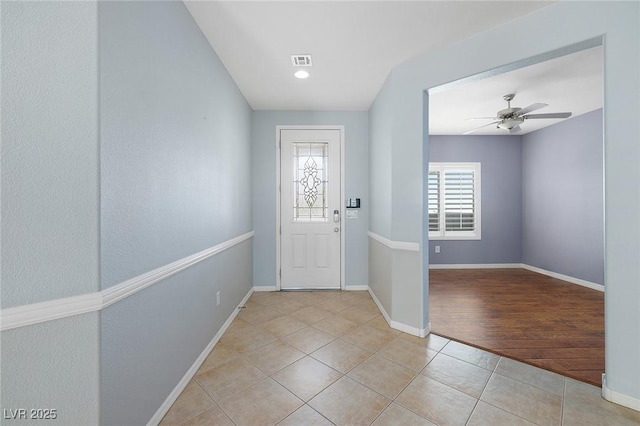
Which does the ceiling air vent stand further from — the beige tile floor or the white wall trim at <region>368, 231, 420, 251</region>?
the beige tile floor

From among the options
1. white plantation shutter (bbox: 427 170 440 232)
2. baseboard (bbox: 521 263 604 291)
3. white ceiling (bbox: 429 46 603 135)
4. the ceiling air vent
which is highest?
white ceiling (bbox: 429 46 603 135)

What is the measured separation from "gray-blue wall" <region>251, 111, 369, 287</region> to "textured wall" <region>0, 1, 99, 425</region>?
8.60 feet

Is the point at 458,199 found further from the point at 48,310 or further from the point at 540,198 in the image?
the point at 48,310

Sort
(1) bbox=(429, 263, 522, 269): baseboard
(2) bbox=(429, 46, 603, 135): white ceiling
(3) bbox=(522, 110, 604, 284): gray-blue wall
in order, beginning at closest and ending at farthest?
1. (2) bbox=(429, 46, 603, 135): white ceiling
2. (3) bbox=(522, 110, 604, 284): gray-blue wall
3. (1) bbox=(429, 263, 522, 269): baseboard

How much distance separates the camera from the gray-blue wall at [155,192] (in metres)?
1.10

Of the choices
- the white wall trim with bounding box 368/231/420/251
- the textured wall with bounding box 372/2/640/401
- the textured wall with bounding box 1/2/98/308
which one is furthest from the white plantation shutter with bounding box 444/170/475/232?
the textured wall with bounding box 1/2/98/308

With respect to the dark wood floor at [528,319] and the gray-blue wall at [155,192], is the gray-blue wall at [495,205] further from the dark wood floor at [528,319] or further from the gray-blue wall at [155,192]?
the gray-blue wall at [155,192]

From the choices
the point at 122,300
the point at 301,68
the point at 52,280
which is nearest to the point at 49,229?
the point at 52,280

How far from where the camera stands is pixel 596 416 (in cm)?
147

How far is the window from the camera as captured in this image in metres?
5.05

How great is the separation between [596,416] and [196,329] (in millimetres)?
2600

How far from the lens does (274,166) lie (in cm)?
365

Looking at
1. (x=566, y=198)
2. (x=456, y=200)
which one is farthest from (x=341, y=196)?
(x=566, y=198)

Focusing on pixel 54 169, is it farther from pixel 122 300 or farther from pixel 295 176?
pixel 295 176
